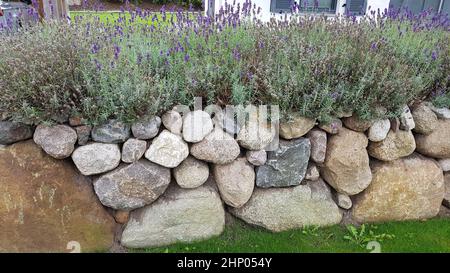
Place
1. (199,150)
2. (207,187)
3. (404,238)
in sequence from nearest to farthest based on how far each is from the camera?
1. (199,150)
2. (207,187)
3. (404,238)

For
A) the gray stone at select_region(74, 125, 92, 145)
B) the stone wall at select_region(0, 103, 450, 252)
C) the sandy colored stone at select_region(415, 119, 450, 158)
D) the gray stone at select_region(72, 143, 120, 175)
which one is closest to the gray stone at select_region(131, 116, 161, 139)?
the stone wall at select_region(0, 103, 450, 252)

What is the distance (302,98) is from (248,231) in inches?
41.9

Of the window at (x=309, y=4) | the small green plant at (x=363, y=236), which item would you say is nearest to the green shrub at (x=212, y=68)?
the small green plant at (x=363, y=236)

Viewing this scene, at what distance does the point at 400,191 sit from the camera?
110 inches

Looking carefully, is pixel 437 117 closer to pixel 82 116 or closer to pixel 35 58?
pixel 82 116

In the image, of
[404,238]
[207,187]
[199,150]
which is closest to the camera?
[199,150]

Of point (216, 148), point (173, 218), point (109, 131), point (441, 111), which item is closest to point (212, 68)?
point (216, 148)

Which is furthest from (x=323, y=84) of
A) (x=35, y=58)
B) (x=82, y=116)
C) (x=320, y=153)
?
(x=35, y=58)

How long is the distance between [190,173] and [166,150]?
9.5 inches

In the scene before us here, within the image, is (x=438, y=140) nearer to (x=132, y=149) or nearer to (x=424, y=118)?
(x=424, y=118)

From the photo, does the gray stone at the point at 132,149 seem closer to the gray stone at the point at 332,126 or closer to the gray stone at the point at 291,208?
the gray stone at the point at 291,208

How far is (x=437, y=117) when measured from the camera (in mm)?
2809
